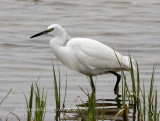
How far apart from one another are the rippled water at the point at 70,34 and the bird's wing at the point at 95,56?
239 millimetres

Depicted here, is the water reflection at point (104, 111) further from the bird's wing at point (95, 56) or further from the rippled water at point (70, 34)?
the bird's wing at point (95, 56)

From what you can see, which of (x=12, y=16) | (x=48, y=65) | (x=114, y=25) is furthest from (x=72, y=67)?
(x=12, y=16)

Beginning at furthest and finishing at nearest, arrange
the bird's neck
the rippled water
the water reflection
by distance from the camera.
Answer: the rippled water, the bird's neck, the water reflection

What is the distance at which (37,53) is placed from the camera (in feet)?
37.1

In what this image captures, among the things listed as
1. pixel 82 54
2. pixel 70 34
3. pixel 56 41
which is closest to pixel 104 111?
pixel 82 54

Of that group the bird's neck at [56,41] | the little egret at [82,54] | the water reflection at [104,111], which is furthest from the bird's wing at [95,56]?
the water reflection at [104,111]

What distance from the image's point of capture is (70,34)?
13.4m

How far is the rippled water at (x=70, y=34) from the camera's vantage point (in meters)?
8.24

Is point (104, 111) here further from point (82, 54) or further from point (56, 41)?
point (56, 41)

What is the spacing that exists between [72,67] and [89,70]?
272 millimetres

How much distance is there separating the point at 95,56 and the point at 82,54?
0.24 m

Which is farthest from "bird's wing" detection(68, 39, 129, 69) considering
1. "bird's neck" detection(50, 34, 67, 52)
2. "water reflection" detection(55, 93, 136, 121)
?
"water reflection" detection(55, 93, 136, 121)

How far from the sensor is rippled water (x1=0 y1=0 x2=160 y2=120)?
27.0 ft

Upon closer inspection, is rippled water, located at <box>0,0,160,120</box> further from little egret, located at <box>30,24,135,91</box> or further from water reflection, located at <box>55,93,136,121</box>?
little egret, located at <box>30,24,135,91</box>
